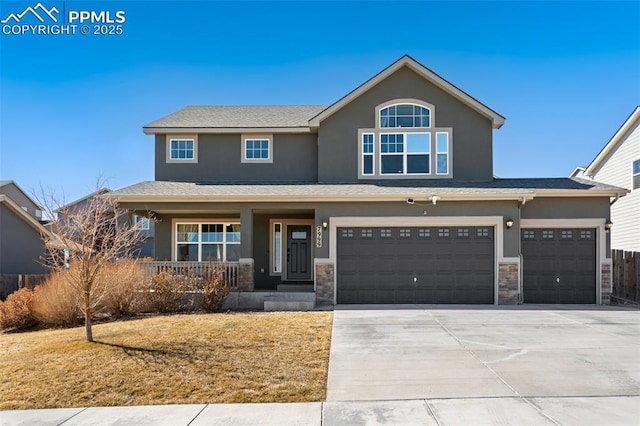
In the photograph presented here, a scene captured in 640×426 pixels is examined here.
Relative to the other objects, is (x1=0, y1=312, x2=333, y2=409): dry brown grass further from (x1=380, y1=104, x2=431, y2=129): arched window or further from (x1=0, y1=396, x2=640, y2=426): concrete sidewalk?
(x1=380, y1=104, x2=431, y2=129): arched window

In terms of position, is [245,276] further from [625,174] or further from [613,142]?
[613,142]

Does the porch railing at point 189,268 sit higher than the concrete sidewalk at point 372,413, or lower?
higher

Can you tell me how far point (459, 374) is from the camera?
6754 millimetres

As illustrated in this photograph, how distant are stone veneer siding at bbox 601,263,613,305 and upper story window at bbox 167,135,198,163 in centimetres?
1480

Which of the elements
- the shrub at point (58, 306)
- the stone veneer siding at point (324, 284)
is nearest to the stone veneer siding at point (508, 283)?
the stone veneer siding at point (324, 284)

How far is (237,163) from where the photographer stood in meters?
16.8

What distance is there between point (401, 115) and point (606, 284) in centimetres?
873

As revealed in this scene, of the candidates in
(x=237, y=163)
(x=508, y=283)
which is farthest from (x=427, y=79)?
(x=237, y=163)

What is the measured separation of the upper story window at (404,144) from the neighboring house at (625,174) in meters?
8.85

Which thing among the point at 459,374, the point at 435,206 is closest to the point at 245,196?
the point at 435,206

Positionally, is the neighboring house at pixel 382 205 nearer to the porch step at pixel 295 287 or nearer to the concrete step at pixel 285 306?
the porch step at pixel 295 287

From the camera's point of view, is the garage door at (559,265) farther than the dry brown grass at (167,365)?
Yes

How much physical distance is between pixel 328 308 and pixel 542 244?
7393mm

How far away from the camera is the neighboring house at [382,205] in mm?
13875
